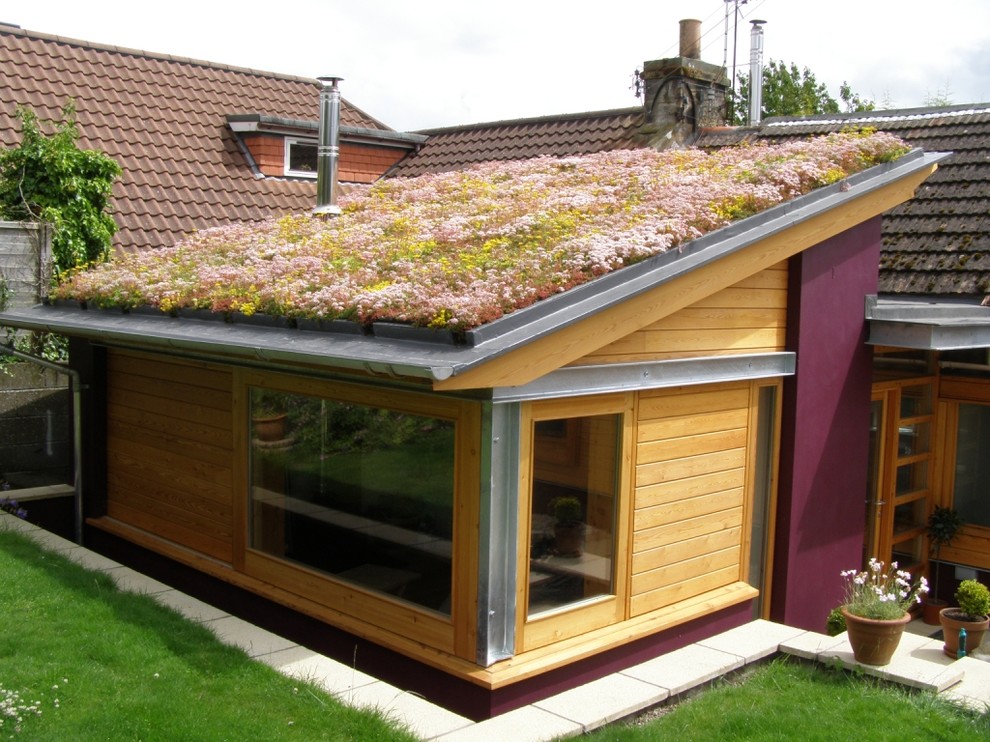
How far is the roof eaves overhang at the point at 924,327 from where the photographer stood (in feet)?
25.0

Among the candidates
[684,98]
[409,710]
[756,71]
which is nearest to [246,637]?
[409,710]

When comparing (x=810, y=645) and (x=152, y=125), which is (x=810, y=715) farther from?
(x=152, y=125)

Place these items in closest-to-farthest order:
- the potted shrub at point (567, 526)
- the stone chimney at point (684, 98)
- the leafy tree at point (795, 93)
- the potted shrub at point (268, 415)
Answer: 1. the potted shrub at point (567, 526)
2. the potted shrub at point (268, 415)
3. the stone chimney at point (684, 98)
4. the leafy tree at point (795, 93)

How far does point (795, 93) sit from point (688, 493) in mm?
43007

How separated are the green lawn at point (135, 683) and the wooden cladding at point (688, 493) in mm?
2342

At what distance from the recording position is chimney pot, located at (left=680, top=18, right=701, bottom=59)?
46.4 ft

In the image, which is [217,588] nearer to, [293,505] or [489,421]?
[293,505]

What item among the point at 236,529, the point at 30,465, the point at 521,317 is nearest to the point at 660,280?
the point at 521,317

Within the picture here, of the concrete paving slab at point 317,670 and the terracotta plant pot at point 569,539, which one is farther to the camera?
the terracotta plant pot at point 569,539

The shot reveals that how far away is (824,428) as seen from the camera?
305 inches

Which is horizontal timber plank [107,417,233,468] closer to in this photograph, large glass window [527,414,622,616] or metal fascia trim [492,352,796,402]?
large glass window [527,414,622,616]

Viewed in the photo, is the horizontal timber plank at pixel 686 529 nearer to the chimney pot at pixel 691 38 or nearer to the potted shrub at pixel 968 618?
the potted shrub at pixel 968 618

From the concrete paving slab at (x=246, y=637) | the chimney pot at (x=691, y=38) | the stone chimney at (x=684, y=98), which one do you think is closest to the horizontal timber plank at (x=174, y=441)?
the concrete paving slab at (x=246, y=637)

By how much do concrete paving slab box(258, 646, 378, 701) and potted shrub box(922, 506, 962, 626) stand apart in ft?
19.6
